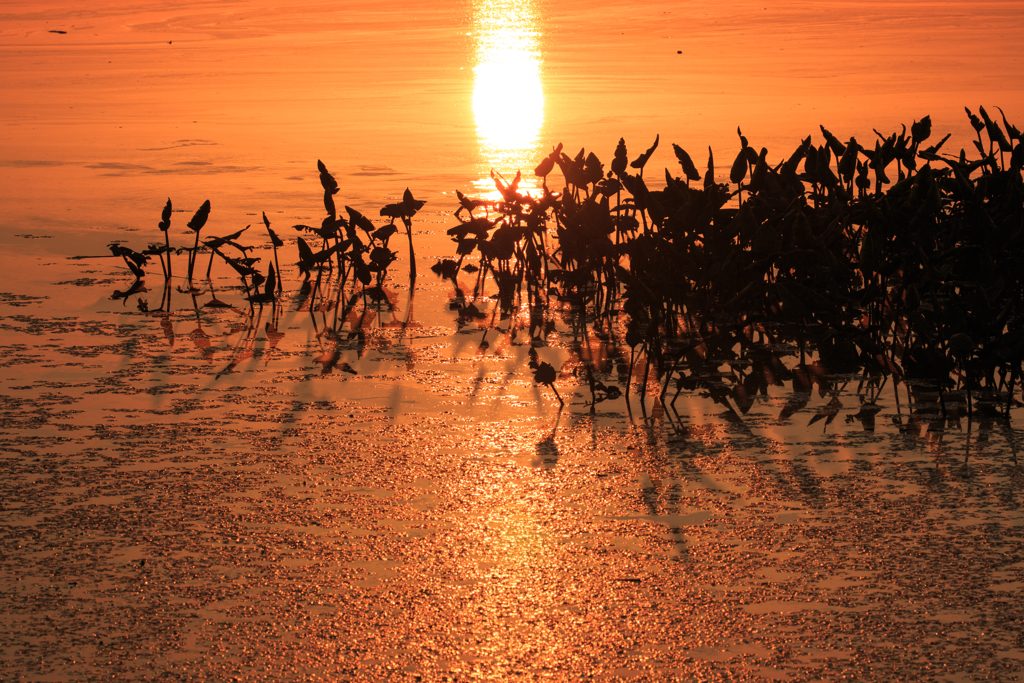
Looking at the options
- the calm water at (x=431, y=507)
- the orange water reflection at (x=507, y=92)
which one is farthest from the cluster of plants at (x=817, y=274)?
the orange water reflection at (x=507, y=92)

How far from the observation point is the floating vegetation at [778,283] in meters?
3.57

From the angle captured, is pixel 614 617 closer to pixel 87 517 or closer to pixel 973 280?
pixel 87 517

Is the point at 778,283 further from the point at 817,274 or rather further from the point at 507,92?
the point at 507,92

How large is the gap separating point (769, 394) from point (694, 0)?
22.4 metres

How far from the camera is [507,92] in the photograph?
11.8 m

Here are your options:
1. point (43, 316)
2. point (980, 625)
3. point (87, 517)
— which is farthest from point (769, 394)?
point (43, 316)

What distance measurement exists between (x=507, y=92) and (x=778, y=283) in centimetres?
840

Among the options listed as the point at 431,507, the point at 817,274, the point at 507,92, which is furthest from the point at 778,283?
the point at 507,92

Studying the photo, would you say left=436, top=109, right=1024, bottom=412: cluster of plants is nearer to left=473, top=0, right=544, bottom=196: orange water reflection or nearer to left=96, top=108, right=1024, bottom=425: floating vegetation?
left=96, top=108, right=1024, bottom=425: floating vegetation

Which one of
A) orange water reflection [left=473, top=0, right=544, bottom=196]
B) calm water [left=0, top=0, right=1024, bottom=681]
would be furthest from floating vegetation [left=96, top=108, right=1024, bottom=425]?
orange water reflection [left=473, top=0, right=544, bottom=196]

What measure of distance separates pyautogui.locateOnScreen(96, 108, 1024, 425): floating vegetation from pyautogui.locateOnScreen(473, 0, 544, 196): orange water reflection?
8.01ft

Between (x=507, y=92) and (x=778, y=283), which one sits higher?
(x=507, y=92)

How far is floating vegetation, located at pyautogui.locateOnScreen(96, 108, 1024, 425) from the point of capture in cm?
357

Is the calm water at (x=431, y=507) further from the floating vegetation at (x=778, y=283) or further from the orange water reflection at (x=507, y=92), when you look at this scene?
the orange water reflection at (x=507, y=92)
